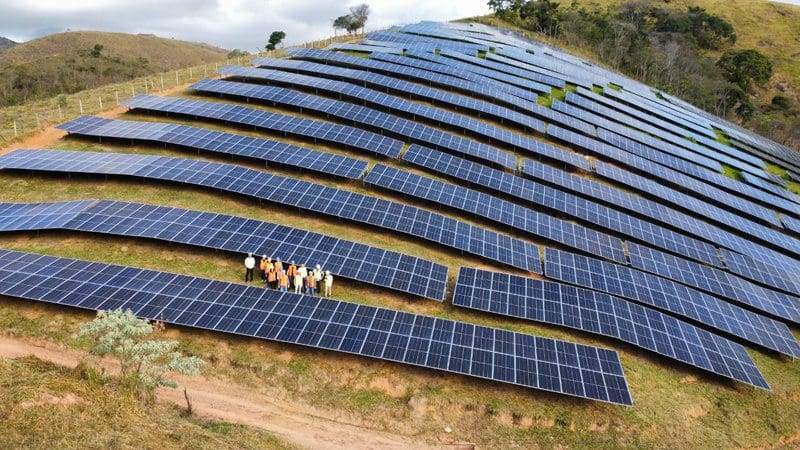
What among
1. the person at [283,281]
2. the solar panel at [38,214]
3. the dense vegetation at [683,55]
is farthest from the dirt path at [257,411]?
the dense vegetation at [683,55]

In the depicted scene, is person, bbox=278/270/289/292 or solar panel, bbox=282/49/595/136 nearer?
person, bbox=278/270/289/292

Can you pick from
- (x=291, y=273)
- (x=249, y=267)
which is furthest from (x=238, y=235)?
(x=291, y=273)

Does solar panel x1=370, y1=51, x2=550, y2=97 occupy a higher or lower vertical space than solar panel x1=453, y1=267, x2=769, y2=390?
higher

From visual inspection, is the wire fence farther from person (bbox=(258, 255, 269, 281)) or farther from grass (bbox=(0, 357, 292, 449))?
grass (bbox=(0, 357, 292, 449))

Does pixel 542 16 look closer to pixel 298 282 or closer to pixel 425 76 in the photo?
pixel 425 76

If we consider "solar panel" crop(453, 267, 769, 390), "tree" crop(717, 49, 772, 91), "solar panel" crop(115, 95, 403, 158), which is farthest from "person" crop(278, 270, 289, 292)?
"tree" crop(717, 49, 772, 91)

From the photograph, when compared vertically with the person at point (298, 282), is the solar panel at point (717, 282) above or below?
below

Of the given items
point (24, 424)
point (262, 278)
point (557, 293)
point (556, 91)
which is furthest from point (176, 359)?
point (556, 91)

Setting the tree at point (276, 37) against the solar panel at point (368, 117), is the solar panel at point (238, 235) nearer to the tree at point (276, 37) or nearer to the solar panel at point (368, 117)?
the solar panel at point (368, 117)
